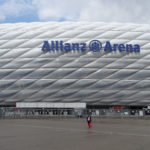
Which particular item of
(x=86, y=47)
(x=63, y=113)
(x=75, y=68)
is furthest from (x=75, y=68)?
(x=63, y=113)

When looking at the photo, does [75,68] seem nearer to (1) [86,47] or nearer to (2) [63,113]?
(1) [86,47]

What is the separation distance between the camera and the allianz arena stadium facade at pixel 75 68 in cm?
2739

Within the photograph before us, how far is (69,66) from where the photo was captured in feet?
89.8

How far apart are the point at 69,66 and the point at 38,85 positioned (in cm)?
353

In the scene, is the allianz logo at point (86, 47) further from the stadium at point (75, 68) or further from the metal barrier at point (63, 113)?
the metal barrier at point (63, 113)

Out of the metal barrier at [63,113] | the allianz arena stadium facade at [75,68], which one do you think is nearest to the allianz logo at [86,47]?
the allianz arena stadium facade at [75,68]

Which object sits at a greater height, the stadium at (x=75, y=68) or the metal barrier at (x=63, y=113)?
the stadium at (x=75, y=68)

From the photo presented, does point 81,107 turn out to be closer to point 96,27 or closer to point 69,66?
point 69,66

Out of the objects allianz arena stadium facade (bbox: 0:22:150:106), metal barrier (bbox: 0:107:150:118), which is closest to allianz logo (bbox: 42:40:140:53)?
allianz arena stadium facade (bbox: 0:22:150:106)

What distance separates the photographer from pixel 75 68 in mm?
27297

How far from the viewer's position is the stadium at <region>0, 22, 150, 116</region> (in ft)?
89.9

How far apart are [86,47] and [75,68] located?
238 centimetres

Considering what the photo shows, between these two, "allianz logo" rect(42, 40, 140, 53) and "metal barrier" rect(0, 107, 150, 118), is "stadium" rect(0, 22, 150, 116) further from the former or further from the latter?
"metal barrier" rect(0, 107, 150, 118)

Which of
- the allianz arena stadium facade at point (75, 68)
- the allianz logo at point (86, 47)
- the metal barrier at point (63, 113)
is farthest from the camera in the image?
the allianz logo at point (86, 47)
